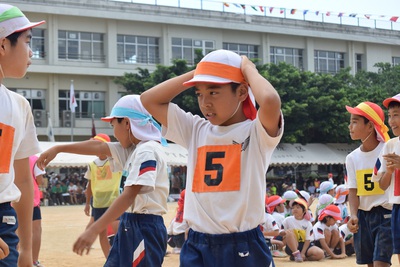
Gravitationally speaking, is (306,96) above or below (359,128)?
above

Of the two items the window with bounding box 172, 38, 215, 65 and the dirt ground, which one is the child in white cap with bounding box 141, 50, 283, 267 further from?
the window with bounding box 172, 38, 215, 65

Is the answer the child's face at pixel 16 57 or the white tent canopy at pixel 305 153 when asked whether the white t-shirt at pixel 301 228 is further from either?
the white tent canopy at pixel 305 153

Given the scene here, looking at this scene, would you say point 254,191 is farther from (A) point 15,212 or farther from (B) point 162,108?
(A) point 15,212

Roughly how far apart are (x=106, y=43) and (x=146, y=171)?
36502mm

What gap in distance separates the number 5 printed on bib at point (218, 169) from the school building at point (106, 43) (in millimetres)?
34512

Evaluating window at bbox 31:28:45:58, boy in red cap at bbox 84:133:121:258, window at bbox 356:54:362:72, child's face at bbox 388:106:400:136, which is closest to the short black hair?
child's face at bbox 388:106:400:136

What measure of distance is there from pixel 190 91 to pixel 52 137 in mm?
8584

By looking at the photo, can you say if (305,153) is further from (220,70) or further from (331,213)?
(220,70)

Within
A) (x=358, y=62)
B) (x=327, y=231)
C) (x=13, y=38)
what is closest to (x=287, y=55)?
(x=358, y=62)

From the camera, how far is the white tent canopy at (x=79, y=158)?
1126 inches

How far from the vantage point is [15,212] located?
3611 mm

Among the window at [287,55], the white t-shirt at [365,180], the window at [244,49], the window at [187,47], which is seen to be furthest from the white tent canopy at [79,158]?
the white t-shirt at [365,180]

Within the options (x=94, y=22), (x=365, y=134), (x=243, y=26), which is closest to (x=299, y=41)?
(x=243, y=26)

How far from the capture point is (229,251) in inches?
142
